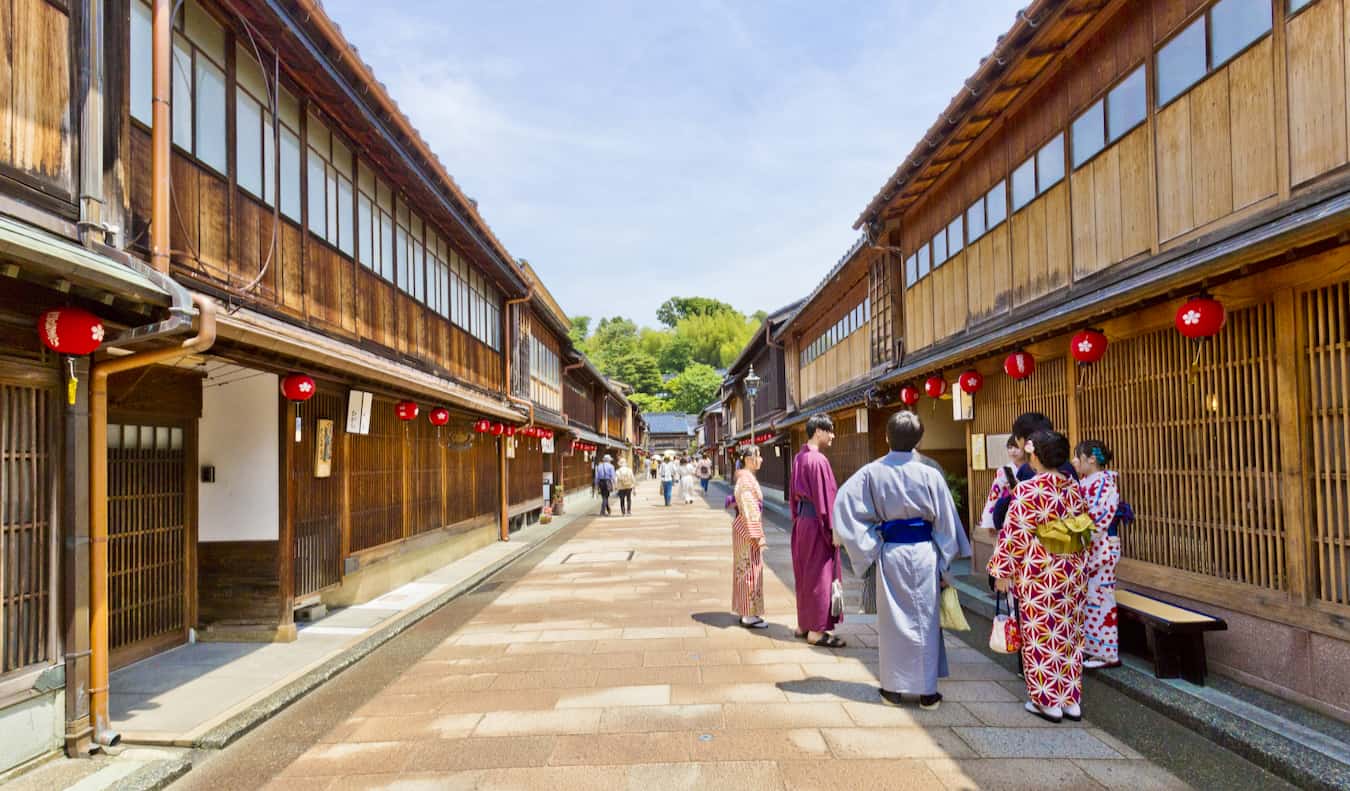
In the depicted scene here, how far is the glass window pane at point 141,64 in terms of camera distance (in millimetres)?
6434

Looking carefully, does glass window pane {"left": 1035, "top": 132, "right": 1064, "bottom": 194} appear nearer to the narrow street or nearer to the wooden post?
the wooden post

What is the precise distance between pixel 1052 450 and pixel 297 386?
24.6 ft

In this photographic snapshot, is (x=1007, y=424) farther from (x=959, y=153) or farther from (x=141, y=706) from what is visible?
(x=141, y=706)

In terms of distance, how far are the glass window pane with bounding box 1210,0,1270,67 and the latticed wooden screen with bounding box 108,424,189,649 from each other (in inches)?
414

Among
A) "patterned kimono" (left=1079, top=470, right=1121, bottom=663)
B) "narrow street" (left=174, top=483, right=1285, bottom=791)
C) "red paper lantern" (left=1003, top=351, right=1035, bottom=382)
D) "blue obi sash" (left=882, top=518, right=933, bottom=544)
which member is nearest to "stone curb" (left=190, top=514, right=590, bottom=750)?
"narrow street" (left=174, top=483, right=1285, bottom=791)

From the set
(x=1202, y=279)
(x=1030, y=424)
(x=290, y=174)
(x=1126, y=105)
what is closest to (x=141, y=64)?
(x=290, y=174)

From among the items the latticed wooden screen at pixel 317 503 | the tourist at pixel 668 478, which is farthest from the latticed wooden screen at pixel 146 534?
the tourist at pixel 668 478

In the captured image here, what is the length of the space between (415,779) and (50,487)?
323cm

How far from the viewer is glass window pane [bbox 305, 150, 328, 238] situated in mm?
9898

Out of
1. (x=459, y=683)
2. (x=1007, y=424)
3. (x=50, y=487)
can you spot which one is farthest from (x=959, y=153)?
(x=50, y=487)

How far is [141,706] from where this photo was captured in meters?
6.41

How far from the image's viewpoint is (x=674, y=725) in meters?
5.87

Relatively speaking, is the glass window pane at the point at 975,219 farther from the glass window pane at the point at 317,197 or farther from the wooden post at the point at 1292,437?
the glass window pane at the point at 317,197

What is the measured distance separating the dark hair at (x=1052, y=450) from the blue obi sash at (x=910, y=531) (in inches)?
38.9
